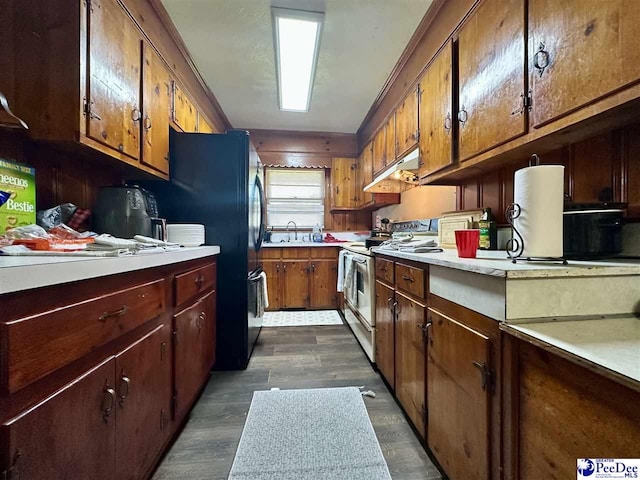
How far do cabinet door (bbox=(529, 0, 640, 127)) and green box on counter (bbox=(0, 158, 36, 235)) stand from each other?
6.64 ft

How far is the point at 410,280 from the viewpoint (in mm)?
1384

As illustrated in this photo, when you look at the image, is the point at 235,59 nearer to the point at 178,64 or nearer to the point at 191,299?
the point at 178,64

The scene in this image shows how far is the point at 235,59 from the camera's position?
242 cm

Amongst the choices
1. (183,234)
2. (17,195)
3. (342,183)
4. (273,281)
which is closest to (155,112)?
(183,234)

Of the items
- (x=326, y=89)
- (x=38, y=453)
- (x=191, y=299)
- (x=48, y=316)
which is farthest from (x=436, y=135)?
(x=38, y=453)

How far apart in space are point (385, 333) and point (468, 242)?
2.94 ft

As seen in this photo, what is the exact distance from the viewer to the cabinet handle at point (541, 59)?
1017 mm

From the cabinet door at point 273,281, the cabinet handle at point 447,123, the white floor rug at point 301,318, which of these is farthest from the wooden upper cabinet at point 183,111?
the white floor rug at point 301,318

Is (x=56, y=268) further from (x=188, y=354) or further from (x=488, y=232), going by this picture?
(x=488, y=232)

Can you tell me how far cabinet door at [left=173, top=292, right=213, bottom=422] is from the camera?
1304 millimetres

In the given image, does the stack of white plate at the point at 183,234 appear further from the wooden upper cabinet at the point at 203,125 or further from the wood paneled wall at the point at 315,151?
the wood paneled wall at the point at 315,151

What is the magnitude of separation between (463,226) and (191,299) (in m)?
1.74

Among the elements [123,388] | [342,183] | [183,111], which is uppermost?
[183,111]

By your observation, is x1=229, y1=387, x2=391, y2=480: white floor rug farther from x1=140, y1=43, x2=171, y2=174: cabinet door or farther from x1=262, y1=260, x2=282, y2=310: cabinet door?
x1=262, y1=260, x2=282, y2=310: cabinet door
